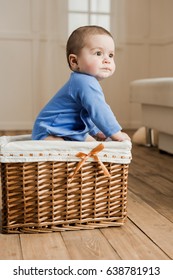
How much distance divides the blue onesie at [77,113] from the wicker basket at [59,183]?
0.35 feet

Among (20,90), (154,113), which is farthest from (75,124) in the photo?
(20,90)

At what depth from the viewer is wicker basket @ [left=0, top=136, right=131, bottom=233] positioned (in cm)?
132

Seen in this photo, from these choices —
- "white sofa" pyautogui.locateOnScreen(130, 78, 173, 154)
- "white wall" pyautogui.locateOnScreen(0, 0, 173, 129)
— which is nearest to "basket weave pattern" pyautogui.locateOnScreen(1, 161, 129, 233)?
"white sofa" pyautogui.locateOnScreen(130, 78, 173, 154)

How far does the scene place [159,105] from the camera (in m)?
2.81

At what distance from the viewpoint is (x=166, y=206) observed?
5.56 feet

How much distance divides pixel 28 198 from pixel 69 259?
0.86 feet

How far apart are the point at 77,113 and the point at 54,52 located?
3.24m

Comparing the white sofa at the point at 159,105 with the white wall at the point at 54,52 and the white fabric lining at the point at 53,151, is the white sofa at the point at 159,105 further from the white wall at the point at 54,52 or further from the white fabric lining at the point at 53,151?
the white wall at the point at 54,52

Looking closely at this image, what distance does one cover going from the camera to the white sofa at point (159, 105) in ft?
Result: 8.63

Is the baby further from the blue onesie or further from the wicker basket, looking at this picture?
the wicker basket

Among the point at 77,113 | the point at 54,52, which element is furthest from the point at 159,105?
the point at 54,52

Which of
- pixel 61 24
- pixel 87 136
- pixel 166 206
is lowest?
pixel 166 206

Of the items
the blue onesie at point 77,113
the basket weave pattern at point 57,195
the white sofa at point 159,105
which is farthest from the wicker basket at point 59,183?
the white sofa at point 159,105
